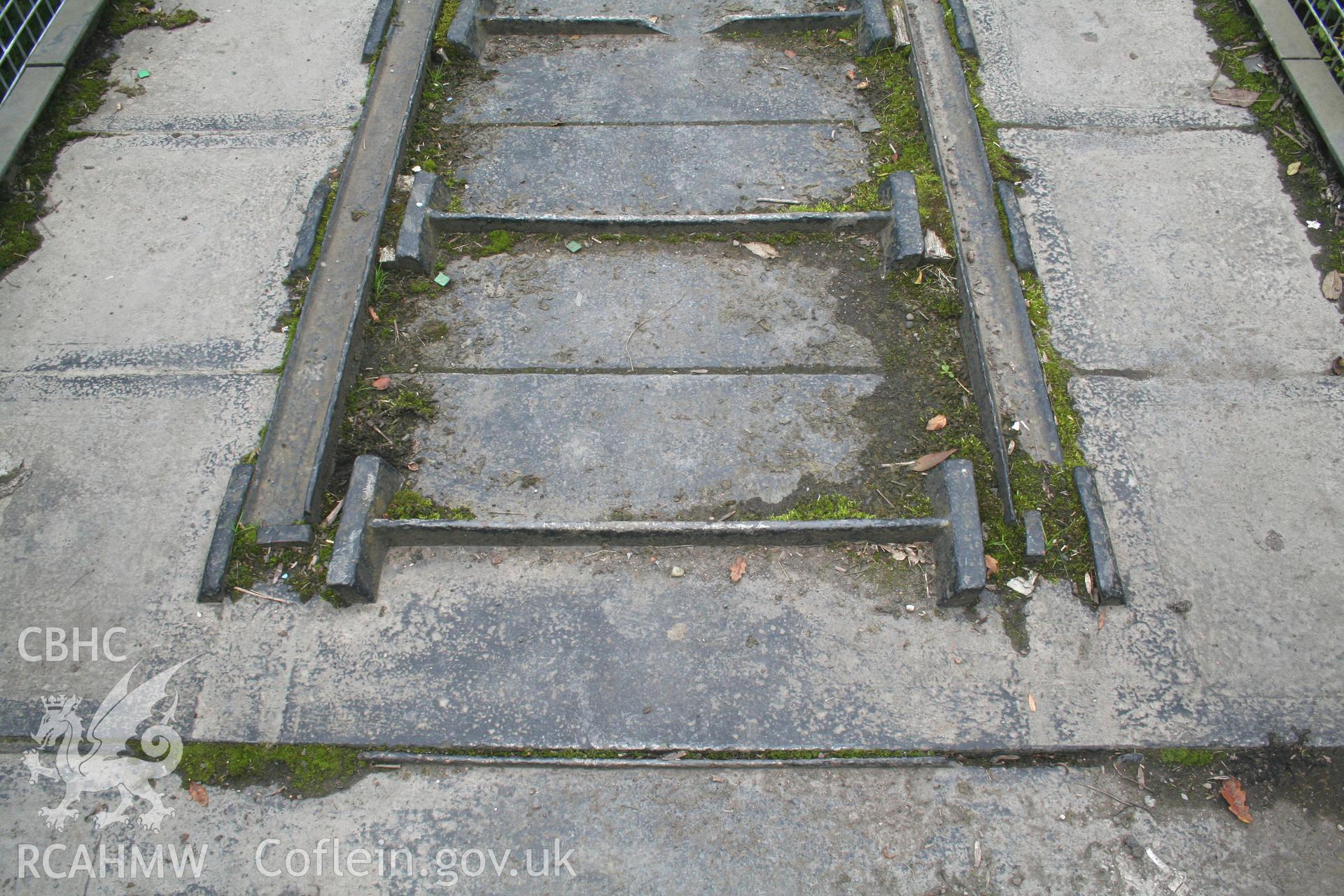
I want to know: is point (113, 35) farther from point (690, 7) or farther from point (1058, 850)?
point (1058, 850)

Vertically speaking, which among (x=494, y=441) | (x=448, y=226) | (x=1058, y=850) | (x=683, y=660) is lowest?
(x=1058, y=850)

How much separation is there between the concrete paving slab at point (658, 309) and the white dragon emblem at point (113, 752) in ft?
5.04

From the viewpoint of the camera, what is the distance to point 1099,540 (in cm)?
292

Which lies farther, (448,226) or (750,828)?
(448,226)

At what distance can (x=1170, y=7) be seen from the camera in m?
4.70

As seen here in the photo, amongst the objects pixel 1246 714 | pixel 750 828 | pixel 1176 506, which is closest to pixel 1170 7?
pixel 1176 506

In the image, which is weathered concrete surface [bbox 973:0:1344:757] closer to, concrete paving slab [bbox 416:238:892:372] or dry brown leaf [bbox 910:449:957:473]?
dry brown leaf [bbox 910:449:957:473]

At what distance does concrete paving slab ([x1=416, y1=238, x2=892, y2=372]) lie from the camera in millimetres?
3506

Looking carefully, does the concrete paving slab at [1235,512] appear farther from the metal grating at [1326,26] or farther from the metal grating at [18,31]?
the metal grating at [18,31]

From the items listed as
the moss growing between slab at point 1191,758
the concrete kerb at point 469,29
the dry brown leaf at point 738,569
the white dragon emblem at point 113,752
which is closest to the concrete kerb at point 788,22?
the concrete kerb at point 469,29

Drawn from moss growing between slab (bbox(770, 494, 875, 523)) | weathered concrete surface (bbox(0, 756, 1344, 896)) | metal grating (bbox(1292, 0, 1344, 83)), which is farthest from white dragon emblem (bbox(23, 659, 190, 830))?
metal grating (bbox(1292, 0, 1344, 83))

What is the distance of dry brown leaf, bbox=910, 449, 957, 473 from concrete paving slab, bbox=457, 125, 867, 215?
1481 millimetres

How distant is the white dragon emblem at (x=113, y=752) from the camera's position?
256cm

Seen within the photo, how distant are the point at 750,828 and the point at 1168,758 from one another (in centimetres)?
130
